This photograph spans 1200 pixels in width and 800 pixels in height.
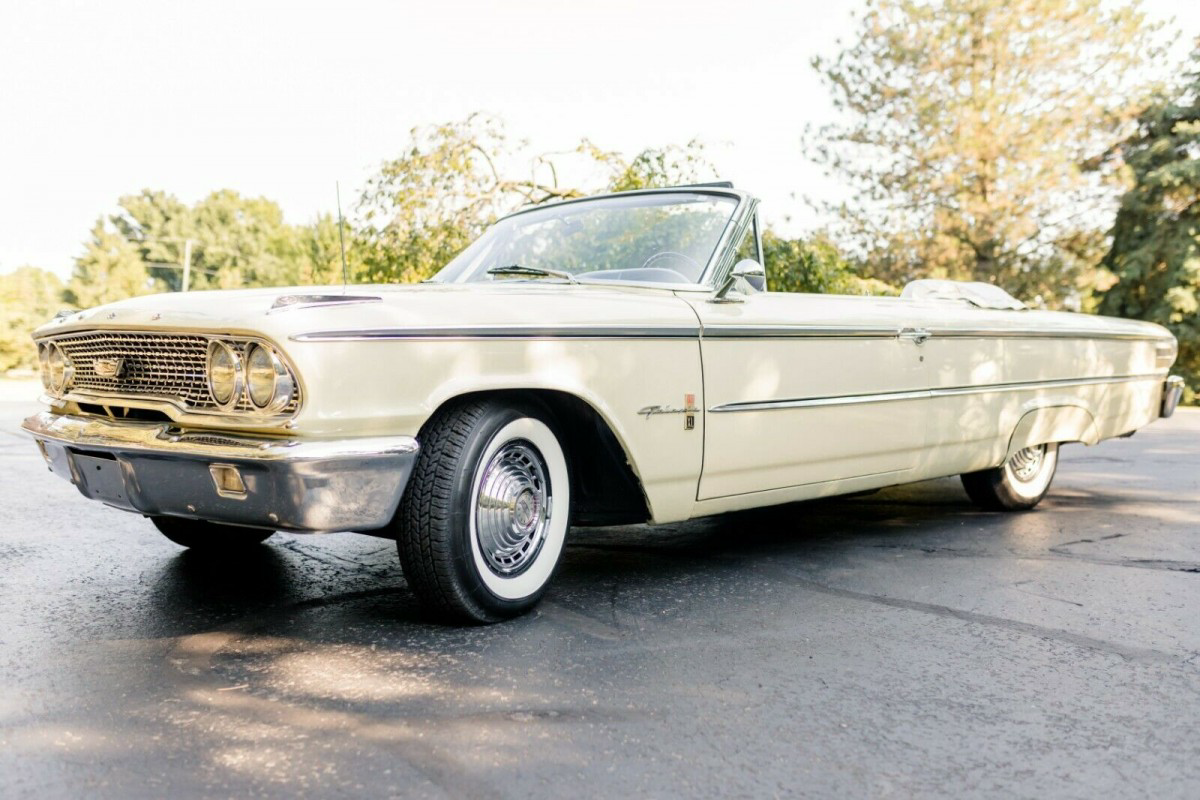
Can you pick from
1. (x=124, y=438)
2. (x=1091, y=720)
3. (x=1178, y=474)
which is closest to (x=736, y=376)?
(x=1091, y=720)

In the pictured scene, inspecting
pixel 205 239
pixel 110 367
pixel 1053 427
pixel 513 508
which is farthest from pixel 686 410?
pixel 205 239

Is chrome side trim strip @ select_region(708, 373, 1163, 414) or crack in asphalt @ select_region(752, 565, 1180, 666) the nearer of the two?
crack in asphalt @ select_region(752, 565, 1180, 666)

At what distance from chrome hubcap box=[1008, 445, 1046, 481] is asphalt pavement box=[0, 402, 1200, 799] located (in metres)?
0.90

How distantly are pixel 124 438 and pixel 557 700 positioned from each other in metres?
1.54

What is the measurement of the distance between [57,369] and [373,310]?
146 centimetres

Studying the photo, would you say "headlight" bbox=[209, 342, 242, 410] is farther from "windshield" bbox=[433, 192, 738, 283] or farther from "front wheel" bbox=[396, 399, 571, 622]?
"windshield" bbox=[433, 192, 738, 283]

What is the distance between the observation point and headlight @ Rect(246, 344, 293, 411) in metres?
2.88

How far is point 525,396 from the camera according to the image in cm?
345

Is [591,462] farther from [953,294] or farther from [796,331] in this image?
[953,294]

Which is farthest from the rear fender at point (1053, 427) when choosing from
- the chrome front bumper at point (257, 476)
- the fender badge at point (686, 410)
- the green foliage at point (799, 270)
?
the green foliage at point (799, 270)

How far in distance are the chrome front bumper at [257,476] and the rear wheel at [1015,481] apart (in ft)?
12.3

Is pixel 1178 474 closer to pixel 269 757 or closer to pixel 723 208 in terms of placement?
pixel 723 208

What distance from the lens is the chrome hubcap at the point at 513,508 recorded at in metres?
3.33

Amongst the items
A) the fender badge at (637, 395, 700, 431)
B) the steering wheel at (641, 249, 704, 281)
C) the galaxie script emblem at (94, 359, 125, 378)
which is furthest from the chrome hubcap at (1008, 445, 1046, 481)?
the galaxie script emblem at (94, 359, 125, 378)
